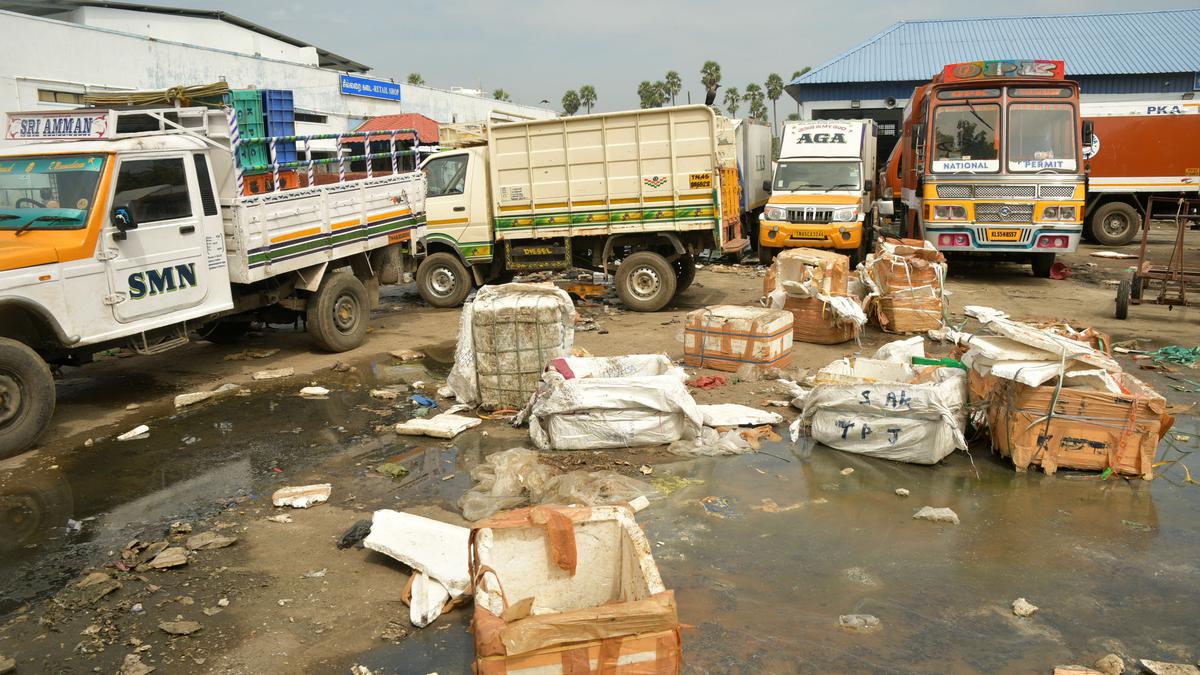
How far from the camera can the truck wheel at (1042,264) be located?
13.8m

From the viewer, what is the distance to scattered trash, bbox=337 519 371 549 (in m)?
4.71

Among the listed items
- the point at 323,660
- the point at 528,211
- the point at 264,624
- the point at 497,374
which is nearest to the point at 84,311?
the point at 497,374

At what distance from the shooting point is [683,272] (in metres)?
12.0

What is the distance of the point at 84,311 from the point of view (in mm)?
6754

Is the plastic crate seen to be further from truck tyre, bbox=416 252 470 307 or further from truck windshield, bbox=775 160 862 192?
truck windshield, bbox=775 160 862 192

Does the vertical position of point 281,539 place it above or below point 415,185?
below

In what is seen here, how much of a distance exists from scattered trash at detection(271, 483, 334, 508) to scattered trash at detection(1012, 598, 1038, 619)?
4.11 meters

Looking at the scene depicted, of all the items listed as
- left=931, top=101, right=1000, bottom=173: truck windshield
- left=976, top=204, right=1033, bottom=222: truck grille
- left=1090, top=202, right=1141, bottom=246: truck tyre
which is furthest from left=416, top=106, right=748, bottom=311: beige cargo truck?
left=1090, top=202, right=1141, bottom=246: truck tyre

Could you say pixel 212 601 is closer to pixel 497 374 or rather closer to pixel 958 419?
pixel 497 374

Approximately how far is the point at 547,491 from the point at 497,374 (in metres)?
2.04

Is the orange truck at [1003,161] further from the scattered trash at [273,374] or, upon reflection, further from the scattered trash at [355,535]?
the scattered trash at [355,535]

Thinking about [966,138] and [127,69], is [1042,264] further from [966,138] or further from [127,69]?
[127,69]

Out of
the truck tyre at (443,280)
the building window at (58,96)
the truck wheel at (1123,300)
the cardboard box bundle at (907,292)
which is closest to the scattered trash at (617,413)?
the cardboard box bundle at (907,292)

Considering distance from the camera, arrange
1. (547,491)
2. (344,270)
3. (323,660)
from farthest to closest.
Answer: (344,270), (547,491), (323,660)
